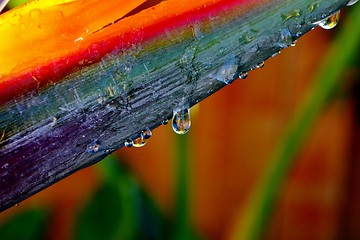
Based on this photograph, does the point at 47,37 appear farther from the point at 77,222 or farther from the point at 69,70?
the point at 77,222

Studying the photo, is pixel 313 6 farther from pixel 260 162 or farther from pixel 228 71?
pixel 260 162

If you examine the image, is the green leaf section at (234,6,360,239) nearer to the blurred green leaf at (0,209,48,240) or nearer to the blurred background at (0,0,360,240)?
the blurred green leaf at (0,209,48,240)

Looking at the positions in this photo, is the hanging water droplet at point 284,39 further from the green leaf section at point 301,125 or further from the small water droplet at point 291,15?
the green leaf section at point 301,125

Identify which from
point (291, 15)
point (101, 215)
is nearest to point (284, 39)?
point (291, 15)

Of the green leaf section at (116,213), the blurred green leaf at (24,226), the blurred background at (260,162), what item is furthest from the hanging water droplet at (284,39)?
the blurred background at (260,162)

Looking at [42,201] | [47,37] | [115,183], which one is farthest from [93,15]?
[42,201]

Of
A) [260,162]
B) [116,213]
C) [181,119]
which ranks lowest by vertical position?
[260,162]
